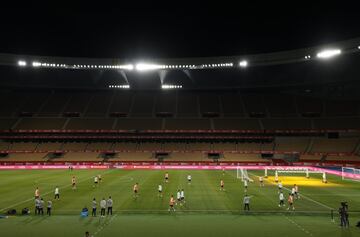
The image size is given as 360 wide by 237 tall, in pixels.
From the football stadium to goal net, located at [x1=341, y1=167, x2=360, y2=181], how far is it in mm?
216

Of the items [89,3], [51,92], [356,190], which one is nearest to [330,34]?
[356,190]

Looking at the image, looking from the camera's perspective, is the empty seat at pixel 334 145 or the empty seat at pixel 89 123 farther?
the empty seat at pixel 89 123

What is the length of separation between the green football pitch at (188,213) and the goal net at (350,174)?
1004 centimetres

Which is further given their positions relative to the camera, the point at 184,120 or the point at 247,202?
the point at 184,120

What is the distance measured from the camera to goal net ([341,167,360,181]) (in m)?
51.5

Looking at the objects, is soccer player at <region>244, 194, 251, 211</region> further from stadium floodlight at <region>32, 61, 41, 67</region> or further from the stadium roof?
stadium floodlight at <region>32, 61, 41, 67</region>

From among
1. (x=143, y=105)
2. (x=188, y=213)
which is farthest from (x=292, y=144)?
(x=188, y=213)

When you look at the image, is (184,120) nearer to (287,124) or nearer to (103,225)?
(287,124)

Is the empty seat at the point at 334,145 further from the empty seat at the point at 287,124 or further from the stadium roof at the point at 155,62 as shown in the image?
the stadium roof at the point at 155,62

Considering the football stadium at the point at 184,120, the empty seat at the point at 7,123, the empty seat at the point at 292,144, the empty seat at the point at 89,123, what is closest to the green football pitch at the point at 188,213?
the football stadium at the point at 184,120

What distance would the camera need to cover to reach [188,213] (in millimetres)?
27953

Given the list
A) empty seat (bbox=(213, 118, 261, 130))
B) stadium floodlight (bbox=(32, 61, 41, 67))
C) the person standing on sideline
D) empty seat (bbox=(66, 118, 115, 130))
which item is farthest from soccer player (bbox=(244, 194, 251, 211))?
empty seat (bbox=(66, 118, 115, 130))

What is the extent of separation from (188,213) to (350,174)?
36.4 m

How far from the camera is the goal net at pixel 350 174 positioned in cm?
5153
